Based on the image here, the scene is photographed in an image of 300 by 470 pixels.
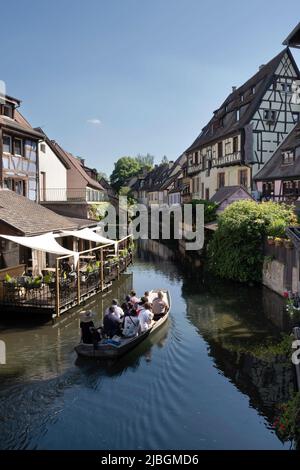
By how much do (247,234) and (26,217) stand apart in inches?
450

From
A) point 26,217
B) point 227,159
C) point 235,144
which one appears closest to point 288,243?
point 26,217

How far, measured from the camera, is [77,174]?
42.6m

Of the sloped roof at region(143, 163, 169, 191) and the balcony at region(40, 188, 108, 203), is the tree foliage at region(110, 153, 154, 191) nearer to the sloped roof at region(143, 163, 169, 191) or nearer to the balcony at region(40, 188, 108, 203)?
the sloped roof at region(143, 163, 169, 191)

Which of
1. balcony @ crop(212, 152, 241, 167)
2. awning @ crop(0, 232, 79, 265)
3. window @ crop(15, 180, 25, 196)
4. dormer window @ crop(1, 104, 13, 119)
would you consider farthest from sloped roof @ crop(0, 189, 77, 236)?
balcony @ crop(212, 152, 241, 167)

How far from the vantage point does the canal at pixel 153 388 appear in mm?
8523

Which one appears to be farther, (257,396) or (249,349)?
(249,349)

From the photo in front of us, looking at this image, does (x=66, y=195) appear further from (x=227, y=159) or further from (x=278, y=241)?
(x=278, y=241)

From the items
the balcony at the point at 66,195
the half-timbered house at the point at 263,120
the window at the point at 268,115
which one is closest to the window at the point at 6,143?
the balcony at the point at 66,195

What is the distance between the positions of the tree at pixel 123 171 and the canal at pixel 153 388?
86714 mm

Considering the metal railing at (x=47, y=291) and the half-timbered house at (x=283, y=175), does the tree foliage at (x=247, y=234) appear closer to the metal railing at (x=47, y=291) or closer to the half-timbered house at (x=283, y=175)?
the half-timbered house at (x=283, y=175)

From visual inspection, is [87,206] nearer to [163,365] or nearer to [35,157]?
[35,157]

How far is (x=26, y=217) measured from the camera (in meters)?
20.6

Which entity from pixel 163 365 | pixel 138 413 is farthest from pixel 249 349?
pixel 138 413
